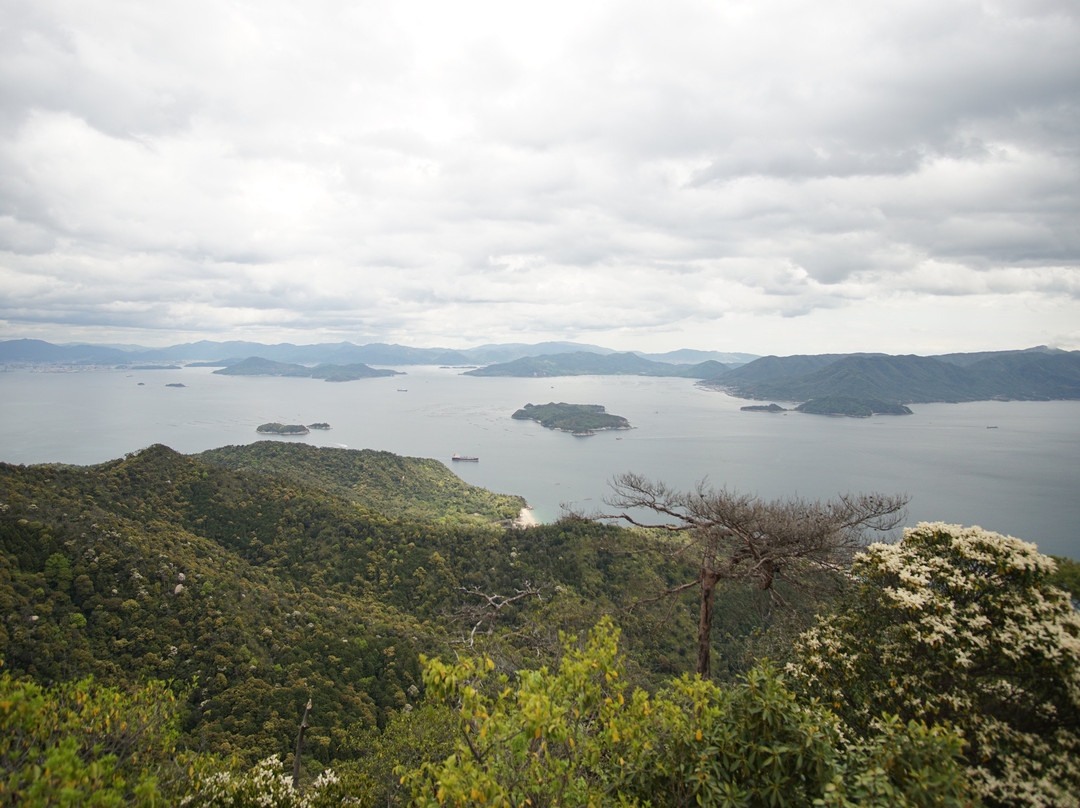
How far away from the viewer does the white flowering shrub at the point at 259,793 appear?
15.6 ft

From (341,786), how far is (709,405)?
5911 inches

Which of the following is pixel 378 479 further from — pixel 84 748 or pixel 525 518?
pixel 84 748

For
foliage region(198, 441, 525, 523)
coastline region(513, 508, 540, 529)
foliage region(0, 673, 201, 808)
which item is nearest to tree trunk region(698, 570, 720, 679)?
foliage region(0, 673, 201, 808)

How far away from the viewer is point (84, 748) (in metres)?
4.70

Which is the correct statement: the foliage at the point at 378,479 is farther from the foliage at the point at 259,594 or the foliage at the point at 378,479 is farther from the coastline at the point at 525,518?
the foliage at the point at 259,594

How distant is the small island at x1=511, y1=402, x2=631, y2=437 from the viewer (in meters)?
109

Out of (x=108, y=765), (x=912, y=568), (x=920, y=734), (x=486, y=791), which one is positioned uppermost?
(x=912, y=568)

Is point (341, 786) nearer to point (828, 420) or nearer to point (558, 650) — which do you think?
point (558, 650)

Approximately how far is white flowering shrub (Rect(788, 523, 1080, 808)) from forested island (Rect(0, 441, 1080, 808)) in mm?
21

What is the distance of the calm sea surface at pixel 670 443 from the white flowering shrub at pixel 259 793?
163 ft

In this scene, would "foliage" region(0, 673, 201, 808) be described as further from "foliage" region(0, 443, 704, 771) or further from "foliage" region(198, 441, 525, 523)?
"foliage" region(198, 441, 525, 523)

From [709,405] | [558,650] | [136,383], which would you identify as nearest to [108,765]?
[558,650]

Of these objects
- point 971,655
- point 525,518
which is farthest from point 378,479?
point 971,655

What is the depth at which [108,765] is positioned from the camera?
405cm
